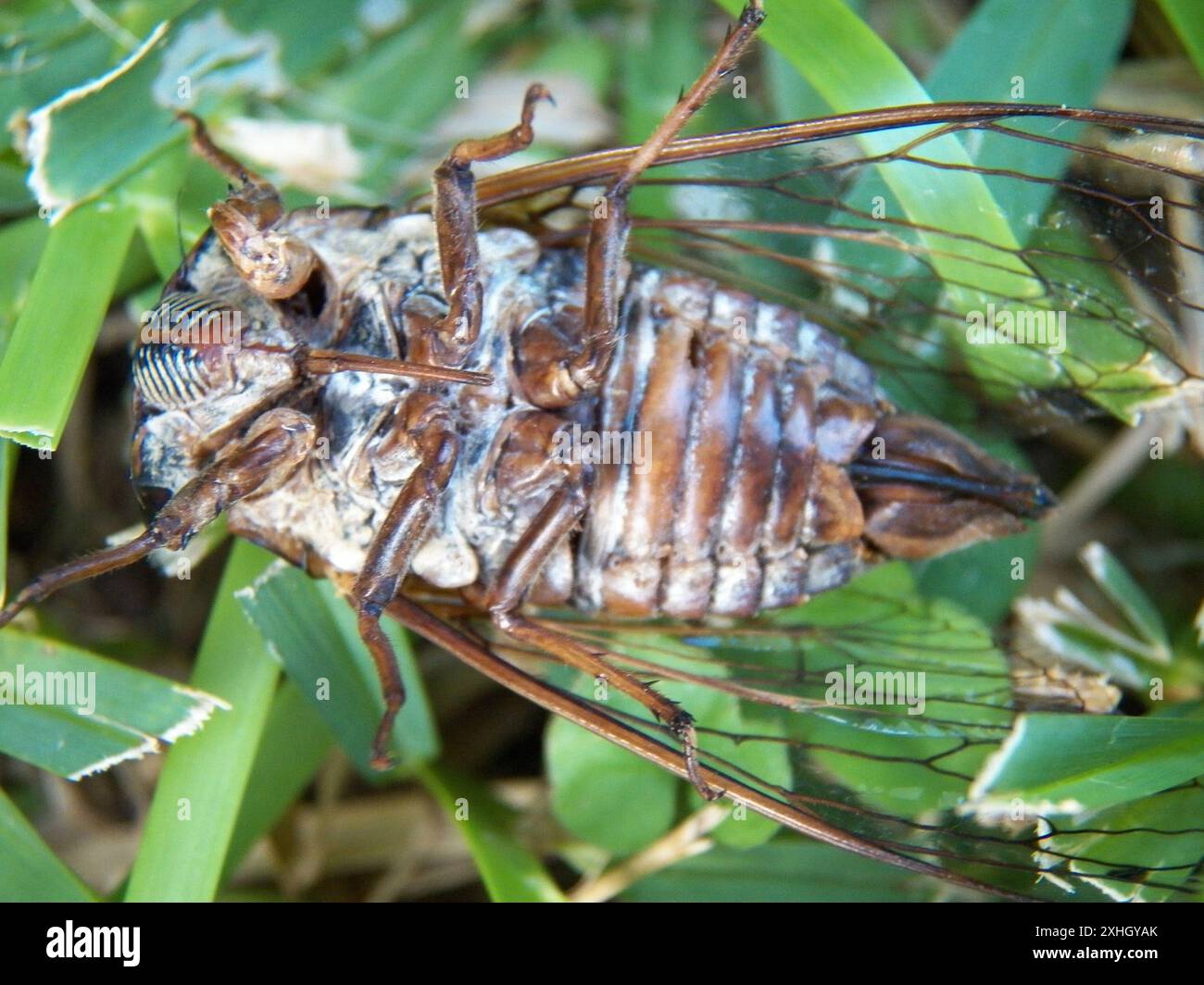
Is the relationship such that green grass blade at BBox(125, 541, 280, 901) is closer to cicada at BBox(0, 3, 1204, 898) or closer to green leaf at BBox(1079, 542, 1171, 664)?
cicada at BBox(0, 3, 1204, 898)

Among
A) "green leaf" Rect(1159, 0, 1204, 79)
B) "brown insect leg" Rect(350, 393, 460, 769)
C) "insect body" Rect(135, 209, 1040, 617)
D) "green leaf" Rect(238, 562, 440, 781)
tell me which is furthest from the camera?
"green leaf" Rect(1159, 0, 1204, 79)

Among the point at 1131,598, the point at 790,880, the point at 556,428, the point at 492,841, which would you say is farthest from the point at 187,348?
the point at 1131,598

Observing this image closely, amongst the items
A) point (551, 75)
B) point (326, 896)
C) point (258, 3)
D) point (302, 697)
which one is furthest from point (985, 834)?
point (258, 3)

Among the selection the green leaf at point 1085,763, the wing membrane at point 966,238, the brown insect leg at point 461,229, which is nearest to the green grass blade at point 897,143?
the wing membrane at point 966,238

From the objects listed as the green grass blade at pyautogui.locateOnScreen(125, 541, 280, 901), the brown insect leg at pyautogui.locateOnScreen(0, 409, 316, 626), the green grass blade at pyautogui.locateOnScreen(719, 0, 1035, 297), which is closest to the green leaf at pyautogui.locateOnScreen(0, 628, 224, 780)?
the green grass blade at pyautogui.locateOnScreen(125, 541, 280, 901)

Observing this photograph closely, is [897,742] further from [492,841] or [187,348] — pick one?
[187,348]

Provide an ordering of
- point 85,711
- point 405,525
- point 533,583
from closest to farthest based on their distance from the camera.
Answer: point 405,525
point 533,583
point 85,711
